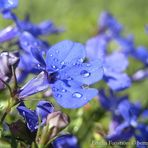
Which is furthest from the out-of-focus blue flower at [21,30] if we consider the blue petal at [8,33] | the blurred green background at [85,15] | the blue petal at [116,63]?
the blurred green background at [85,15]

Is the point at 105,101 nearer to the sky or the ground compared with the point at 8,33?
nearer to the ground

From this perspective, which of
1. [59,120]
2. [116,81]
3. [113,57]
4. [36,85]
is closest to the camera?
[59,120]

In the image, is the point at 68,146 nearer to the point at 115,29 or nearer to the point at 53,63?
the point at 53,63

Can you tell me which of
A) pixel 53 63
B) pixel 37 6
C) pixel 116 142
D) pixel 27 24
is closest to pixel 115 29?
pixel 27 24

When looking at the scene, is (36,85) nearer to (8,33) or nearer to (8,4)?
(8,4)

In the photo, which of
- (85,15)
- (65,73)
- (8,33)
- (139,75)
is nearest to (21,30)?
(8,33)

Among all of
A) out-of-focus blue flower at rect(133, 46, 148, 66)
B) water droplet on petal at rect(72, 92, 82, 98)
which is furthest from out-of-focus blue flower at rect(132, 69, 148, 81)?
water droplet on petal at rect(72, 92, 82, 98)
